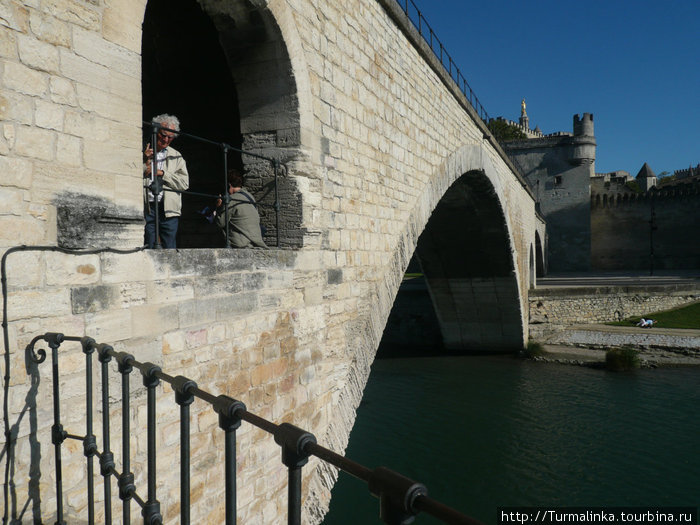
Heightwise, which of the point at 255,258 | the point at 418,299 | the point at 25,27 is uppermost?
the point at 25,27

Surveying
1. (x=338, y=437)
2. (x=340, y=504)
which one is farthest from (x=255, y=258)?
(x=340, y=504)

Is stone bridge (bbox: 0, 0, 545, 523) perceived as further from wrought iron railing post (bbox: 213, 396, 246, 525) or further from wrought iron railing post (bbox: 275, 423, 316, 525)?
wrought iron railing post (bbox: 275, 423, 316, 525)

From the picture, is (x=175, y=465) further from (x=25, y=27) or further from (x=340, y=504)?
(x=340, y=504)

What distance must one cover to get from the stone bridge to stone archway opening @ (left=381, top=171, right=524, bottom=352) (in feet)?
23.6

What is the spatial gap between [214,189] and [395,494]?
17.4 feet

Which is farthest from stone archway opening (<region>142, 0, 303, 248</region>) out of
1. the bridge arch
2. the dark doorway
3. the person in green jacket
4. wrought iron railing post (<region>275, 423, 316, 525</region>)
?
the bridge arch

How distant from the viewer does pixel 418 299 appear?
2041 centimetres

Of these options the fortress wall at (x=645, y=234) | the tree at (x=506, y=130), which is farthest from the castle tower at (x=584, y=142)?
the tree at (x=506, y=130)

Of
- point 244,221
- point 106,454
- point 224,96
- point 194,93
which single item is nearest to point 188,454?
point 106,454

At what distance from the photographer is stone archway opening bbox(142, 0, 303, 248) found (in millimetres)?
4047

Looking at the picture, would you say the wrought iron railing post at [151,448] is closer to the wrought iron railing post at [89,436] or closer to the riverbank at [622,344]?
the wrought iron railing post at [89,436]

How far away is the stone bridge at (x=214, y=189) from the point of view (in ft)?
7.41

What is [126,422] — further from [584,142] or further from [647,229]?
[647,229]

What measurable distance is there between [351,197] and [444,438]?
7163mm
